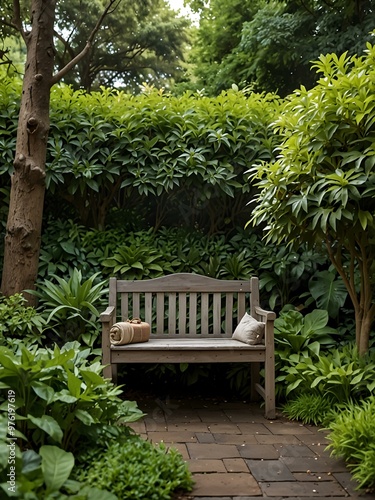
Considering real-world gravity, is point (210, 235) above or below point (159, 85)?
below

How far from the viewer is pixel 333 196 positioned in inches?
161

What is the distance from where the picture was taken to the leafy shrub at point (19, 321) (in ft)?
16.0

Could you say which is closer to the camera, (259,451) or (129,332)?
(259,451)

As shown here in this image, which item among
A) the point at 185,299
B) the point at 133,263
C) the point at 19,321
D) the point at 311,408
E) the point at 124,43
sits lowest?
the point at 311,408

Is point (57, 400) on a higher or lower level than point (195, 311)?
lower

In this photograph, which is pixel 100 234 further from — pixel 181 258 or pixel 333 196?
pixel 333 196

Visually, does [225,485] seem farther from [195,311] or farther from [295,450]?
[195,311]

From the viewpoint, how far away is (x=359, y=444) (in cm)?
326

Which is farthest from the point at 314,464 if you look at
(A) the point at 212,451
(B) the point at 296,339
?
(B) the point at 296,339

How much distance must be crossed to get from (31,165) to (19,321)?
147 centimetres

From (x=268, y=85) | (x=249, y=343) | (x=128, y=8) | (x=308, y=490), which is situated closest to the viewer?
(x=308, y=490)

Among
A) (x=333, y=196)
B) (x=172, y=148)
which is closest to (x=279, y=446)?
(x=333, y=196)

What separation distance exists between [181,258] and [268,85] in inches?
255

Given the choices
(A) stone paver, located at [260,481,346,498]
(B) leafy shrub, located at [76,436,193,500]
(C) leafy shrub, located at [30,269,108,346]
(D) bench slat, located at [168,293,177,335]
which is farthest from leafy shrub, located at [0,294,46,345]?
(A) stone paver, located at [260,481,346,498]
